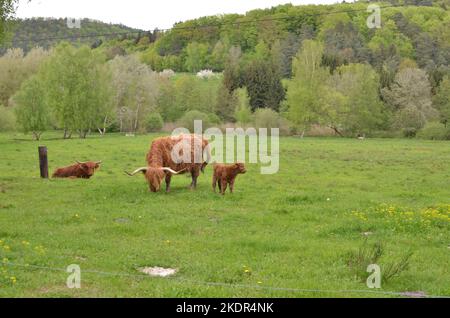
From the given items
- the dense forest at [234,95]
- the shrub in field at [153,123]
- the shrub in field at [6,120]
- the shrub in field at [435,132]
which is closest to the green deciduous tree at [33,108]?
the dense forest at [234,95]

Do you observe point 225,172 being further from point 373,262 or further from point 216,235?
point 373,262

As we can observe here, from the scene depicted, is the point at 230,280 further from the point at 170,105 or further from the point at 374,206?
the point at 170,105

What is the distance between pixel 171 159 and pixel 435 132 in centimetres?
6295

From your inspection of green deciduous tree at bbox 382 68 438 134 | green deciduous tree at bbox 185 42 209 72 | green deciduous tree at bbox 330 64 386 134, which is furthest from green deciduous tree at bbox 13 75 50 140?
green deciduous tree at bbox 185 42 209 72

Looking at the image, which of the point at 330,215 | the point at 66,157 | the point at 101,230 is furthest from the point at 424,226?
the point at 66,157

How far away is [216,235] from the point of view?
1400cm

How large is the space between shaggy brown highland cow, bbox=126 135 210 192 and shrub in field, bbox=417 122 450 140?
199 feet

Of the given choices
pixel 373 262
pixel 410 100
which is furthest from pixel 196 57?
pixel 373 262

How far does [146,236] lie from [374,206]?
356 inches

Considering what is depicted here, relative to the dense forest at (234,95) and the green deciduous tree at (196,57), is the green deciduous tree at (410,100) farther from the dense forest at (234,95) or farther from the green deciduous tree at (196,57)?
the green deciduous tree at (196,57)

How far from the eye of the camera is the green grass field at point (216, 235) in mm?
9523

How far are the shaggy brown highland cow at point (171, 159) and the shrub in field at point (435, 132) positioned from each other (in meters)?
60.7

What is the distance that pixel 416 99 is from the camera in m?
85.9

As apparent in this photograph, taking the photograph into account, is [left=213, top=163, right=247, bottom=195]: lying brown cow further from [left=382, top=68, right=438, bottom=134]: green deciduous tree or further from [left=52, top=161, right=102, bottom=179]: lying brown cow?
[left=382, top=68, right=438, bottom=134]: green deciduous tree
